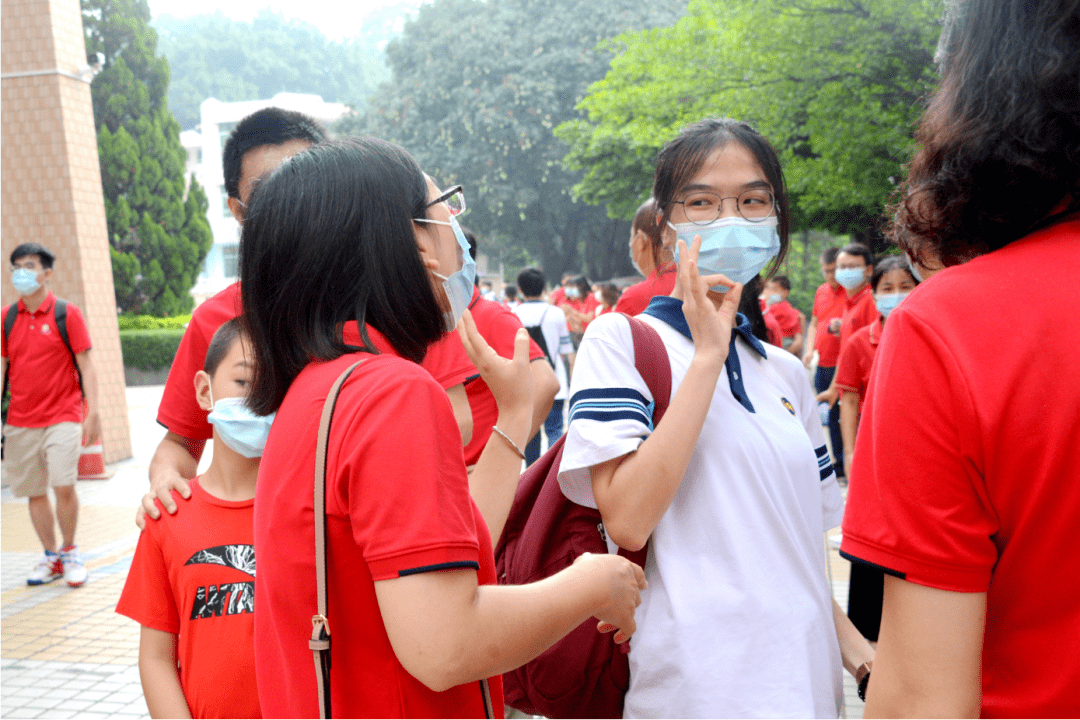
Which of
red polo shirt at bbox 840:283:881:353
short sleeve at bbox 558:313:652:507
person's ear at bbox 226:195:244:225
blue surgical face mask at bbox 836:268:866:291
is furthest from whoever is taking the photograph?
blue surgical face mask at bbox 836:268:866:291

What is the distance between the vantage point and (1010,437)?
92 centimetres

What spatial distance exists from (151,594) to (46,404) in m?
4.52

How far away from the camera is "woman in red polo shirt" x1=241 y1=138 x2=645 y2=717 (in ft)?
3.57

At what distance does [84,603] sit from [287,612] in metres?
4.85

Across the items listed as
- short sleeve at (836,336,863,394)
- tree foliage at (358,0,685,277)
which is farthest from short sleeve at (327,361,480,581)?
tree foliage at (358,0,685,277)

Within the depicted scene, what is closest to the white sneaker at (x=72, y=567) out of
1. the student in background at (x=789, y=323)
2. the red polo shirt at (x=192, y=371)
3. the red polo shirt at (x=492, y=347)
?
the red polo shirt at (x=492, y=347)

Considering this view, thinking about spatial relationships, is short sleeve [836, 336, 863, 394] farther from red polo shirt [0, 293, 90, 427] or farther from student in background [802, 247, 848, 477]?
red polo shirt [0, 293, 90, 427]

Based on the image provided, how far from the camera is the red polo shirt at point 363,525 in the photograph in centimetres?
108

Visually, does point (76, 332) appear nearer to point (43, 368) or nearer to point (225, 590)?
point (43, 368)

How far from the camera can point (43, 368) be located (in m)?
5.79

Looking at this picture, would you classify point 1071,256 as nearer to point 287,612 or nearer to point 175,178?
point 287,612

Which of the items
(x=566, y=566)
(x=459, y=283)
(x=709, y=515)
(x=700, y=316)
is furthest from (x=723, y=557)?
(x=459, y=283)

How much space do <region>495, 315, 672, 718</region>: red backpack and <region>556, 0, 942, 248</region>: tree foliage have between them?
808 cm

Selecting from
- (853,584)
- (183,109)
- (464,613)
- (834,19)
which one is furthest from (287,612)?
(183,109)
